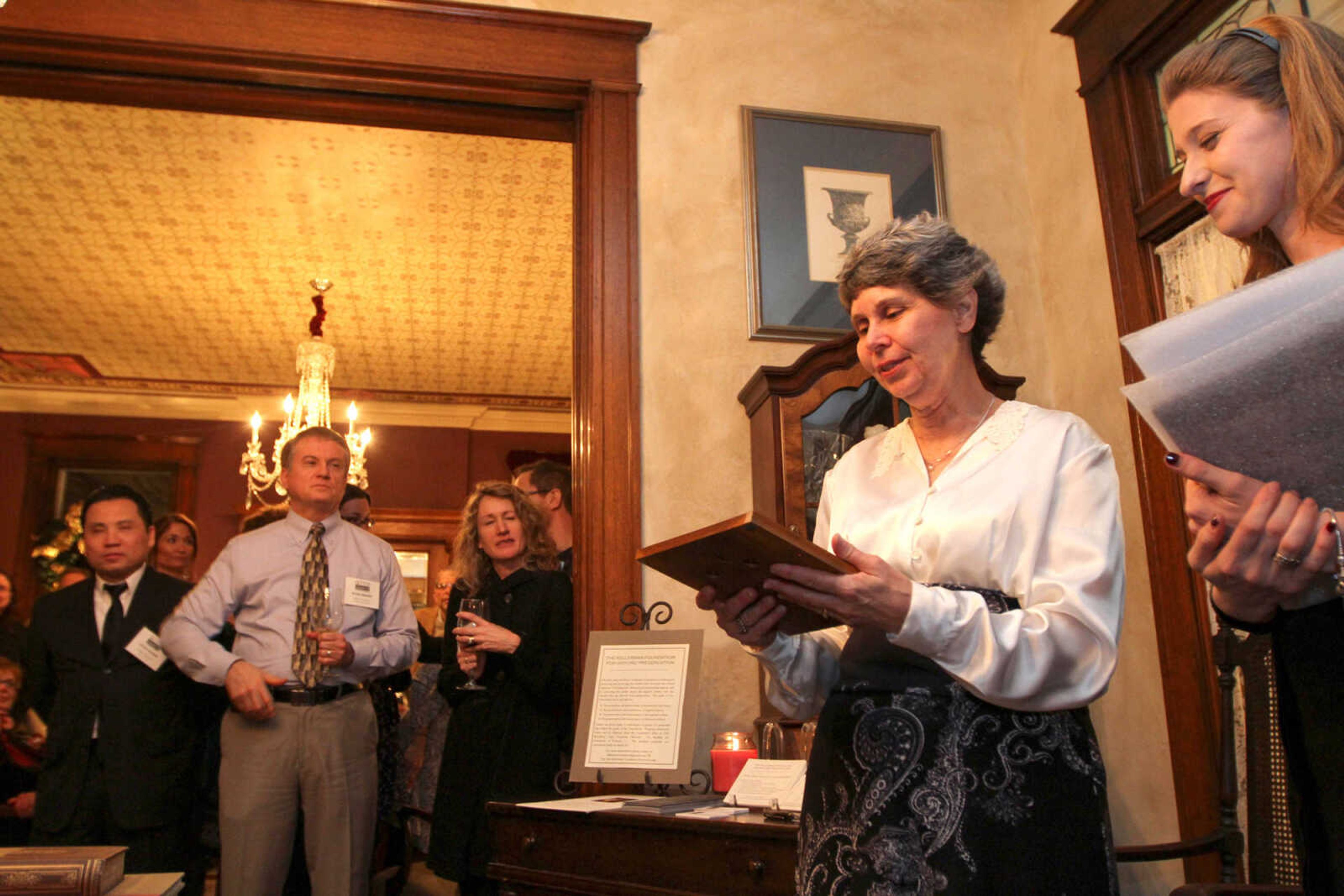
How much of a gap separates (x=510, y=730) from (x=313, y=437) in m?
1.15

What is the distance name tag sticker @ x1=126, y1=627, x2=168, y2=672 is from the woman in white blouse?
242 cm

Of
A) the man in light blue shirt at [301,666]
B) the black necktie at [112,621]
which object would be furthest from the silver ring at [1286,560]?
the black necktie at [112,621]


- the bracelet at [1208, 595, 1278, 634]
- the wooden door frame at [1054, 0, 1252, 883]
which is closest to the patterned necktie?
the wooden door frame at [1054, 0, 1252, 883]

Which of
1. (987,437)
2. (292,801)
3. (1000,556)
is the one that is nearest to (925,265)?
(987,437)

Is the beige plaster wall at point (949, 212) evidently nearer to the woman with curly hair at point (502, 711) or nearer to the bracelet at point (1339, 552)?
the woman with curly hair at point (502, 711)

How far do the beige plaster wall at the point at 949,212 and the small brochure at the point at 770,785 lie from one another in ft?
2.17

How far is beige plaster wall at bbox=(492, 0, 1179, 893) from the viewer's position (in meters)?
2.97

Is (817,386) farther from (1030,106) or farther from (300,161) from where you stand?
(300,161)

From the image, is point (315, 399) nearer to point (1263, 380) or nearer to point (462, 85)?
point (462, 85)

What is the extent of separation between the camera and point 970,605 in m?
1.27

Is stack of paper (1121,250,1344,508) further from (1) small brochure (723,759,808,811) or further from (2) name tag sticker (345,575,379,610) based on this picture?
(2) name tag sticker (345,575,379,610)

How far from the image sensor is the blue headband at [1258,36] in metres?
1.16

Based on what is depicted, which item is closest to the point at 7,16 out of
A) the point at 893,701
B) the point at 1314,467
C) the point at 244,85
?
the point at 244,85

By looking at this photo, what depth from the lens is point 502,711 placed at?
303 centimetres
